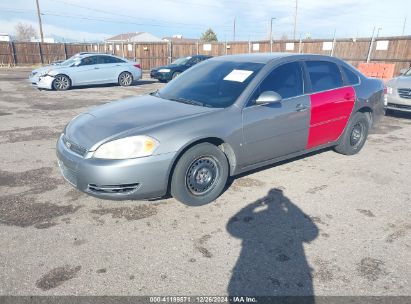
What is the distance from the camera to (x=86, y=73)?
13.5 m

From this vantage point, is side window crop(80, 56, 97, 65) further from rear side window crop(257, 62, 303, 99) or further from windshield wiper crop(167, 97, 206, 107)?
rear side window crop(257, 62, 303, 99)

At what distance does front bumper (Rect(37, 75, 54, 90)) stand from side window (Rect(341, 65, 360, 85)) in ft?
37.3

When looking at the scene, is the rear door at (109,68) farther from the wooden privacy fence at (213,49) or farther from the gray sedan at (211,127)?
the wooden privacy fence at (213,49)

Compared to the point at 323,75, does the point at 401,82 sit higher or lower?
lower

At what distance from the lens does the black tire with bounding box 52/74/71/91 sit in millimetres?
12741

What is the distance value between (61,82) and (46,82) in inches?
21.8

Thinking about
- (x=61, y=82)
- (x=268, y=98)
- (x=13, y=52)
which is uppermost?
(x=13, y=52)

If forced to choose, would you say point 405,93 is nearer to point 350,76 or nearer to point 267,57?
point 350,76

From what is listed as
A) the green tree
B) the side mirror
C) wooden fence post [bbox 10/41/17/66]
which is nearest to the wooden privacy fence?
wooden fence post [bbox 10/41/17/66]

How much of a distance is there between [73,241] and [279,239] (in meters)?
1.91

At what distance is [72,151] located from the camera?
131 inches

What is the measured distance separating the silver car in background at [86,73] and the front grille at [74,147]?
10.5m

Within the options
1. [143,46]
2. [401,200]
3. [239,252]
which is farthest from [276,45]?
[239,252]

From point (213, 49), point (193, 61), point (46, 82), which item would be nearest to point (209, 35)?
point (213, 49)
